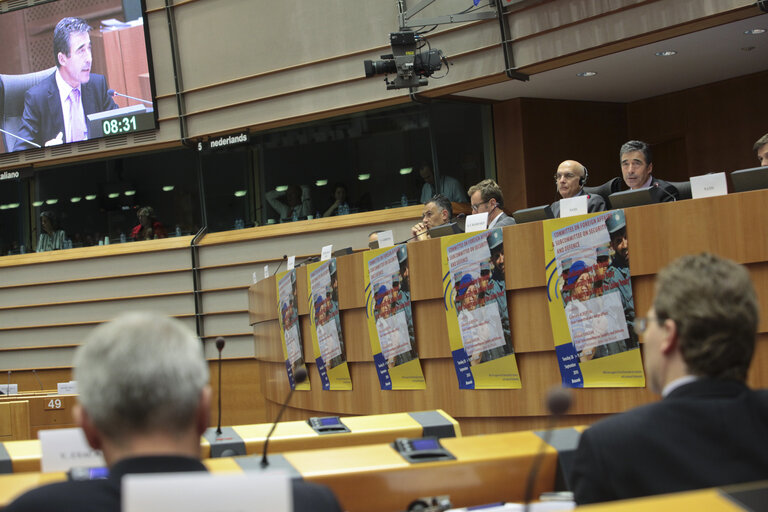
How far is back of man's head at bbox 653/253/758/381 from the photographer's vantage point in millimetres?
1498

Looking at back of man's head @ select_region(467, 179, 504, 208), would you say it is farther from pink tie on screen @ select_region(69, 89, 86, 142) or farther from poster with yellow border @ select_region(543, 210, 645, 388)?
pink tie on screen @ select_region(69, 89, 86, 142)

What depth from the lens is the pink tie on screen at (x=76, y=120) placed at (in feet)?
33.1

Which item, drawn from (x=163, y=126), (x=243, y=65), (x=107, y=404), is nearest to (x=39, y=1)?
(x=163, y=126)

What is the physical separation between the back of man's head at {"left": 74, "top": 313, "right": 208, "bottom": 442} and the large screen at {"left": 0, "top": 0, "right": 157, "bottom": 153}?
899 centimetres

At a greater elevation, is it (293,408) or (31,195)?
(31,195)

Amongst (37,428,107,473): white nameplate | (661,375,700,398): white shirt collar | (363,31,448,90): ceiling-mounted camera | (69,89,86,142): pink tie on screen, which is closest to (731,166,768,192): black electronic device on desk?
(661,375,700,398): white shirt collar

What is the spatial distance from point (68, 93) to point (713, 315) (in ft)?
31.9

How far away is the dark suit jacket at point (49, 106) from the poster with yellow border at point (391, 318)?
5.91 m

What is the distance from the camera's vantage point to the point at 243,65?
9352mm

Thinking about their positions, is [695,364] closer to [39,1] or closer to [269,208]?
[269,208]

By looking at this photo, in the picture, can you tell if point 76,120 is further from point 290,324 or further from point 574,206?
point 574,206

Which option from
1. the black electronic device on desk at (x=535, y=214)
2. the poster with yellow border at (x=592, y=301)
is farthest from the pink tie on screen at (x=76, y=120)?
the poster with yellow border at (x=592, y=301)

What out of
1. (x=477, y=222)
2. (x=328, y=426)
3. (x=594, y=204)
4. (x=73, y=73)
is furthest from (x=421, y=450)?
(x=73, y=73)

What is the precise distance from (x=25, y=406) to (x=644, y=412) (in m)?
6.86
